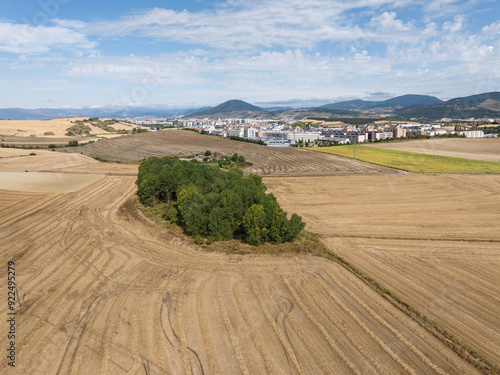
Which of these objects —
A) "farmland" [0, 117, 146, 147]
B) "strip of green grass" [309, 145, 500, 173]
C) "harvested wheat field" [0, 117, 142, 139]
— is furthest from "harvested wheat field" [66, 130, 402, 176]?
"harvested wheat field" [0, 117, 142, 139]

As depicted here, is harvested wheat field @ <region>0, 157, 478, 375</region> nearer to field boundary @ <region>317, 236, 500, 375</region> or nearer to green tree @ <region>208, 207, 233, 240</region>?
field boundary @ <region>317, 236, 500, 375</region>

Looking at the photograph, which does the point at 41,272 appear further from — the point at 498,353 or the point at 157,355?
the point at 498,353

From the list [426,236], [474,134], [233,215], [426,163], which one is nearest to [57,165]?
[233,215]

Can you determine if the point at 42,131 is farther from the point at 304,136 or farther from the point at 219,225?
the point at 219,225

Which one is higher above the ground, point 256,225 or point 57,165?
point 57,165

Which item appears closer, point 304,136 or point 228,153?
point 228,153

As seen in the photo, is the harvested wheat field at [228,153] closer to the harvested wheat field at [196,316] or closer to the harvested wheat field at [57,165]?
the harvested wheat field at [57,165]
